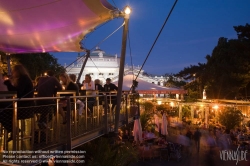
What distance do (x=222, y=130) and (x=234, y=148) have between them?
4.72 ft

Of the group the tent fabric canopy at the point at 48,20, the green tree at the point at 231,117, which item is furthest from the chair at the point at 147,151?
the tent fabric canopy at the point at 48,20

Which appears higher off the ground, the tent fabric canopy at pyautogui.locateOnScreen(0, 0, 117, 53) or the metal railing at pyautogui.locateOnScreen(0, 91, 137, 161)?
the tent fabric canopy at pyautogui.locateOnScreen(0, 0, 117, 53)

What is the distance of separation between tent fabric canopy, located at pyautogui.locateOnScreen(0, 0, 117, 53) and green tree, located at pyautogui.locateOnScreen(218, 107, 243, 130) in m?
11.1

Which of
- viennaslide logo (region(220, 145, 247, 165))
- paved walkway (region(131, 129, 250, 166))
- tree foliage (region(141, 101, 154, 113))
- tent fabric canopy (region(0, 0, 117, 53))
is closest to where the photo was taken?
tent fabric canopy (region(0, 0, 117, 53))

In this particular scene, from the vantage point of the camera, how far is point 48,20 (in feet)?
22.7

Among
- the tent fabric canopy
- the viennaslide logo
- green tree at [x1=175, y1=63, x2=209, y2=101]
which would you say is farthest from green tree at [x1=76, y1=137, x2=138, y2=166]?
green tree at [x1=175, y1=63, x2=209, y2=101]

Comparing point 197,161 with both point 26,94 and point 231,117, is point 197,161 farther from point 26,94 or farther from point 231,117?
point 26,94

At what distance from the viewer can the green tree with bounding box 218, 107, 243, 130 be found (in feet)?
52.7

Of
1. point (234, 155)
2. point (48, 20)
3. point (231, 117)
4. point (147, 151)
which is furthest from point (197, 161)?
point (48, 20)

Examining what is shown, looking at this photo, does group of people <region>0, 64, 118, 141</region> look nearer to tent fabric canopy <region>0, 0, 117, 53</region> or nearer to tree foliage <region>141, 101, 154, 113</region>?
tent fabric canopy <region>0, 0, 117, 53</region>

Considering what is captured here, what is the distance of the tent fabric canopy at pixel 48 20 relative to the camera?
238 inches

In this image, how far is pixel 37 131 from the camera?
5137mm

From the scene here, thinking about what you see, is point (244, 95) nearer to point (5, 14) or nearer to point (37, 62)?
point (37, 62)

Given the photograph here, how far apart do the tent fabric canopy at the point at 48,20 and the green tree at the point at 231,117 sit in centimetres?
1114
